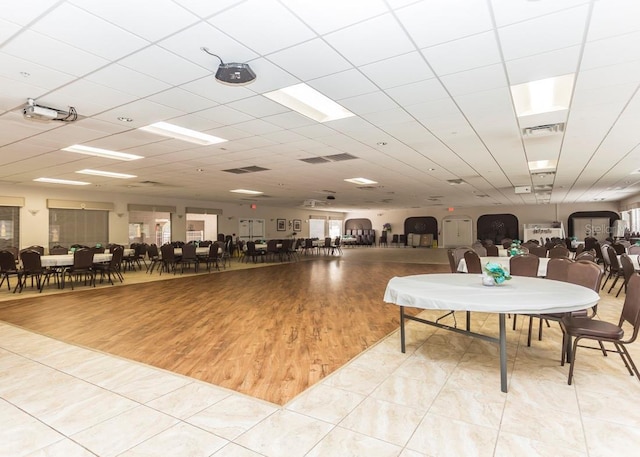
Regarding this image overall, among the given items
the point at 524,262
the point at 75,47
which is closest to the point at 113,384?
the point at 75,47

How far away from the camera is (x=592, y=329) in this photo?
9.29 ft

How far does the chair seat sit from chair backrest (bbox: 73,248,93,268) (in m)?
8.91

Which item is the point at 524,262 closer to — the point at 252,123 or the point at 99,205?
the point at 252,123

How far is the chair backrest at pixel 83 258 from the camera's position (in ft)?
25.7

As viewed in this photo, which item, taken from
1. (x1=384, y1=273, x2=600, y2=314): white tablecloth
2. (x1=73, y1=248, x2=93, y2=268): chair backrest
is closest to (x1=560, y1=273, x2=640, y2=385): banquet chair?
(x1=384, y1=273, x2=600, y2=314): white tablecloth

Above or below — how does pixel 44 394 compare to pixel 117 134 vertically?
below

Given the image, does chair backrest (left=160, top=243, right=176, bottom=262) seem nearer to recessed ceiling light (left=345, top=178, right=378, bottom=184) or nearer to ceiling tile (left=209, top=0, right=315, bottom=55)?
recessed ceiling light (left=345, top=178, right=378, bottom=184)

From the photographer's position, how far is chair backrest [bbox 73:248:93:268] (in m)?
7.83

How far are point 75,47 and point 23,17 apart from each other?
40cm

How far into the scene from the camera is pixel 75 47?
8.87ft

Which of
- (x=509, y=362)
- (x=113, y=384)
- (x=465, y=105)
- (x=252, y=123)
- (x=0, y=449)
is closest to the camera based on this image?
(x=0, y=449)

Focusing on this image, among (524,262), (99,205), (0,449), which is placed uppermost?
(99,205)

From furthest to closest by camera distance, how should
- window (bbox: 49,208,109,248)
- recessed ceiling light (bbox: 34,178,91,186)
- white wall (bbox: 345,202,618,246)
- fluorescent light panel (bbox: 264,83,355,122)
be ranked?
white wall (bbox: 345,202,618,246) → window (bbox: 49,208,109,248) → recessed ceiling light (bbox: 34,178,91,186) → fluorescent light panel (bbox: 264,83,355,122)

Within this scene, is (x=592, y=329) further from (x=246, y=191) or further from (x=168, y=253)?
(x=246, y=191)
